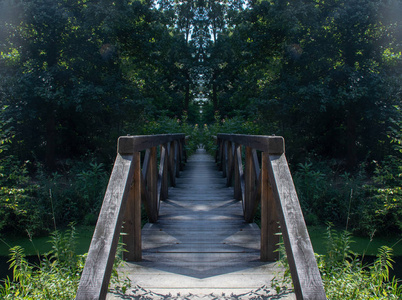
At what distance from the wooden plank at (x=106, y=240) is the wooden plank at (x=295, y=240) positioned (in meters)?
0.84

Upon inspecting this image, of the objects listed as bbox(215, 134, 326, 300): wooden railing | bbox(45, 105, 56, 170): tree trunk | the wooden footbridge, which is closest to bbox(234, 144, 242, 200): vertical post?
the wooden footbridge

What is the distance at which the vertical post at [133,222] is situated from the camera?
2623 mm

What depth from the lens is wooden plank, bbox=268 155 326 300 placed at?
144 cm

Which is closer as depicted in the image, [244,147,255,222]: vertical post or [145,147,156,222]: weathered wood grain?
[145,147,156,222]: weathered wood grain

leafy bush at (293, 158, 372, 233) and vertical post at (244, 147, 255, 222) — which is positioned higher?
vertical post at (244, 147, 255, 222)

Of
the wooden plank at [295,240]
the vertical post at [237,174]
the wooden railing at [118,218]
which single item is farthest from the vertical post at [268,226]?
the vertical post at [237,174]

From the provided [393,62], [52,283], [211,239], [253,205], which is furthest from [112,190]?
[393,62]

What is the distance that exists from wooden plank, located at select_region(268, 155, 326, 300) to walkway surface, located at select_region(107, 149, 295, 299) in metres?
0.61

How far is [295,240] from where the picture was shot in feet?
5.40

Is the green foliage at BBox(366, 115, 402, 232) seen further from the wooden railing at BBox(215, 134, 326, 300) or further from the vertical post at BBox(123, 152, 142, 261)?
the vertical post at BBox(123, 152, 142, 261)

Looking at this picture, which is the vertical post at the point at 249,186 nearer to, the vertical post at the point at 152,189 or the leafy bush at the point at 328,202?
the vertical post at the point at 152,189

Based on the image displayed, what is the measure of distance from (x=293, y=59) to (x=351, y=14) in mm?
1942

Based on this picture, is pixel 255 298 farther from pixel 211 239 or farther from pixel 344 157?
pixel 344 157

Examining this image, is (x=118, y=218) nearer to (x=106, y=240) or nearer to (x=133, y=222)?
(x=106, y=240)
